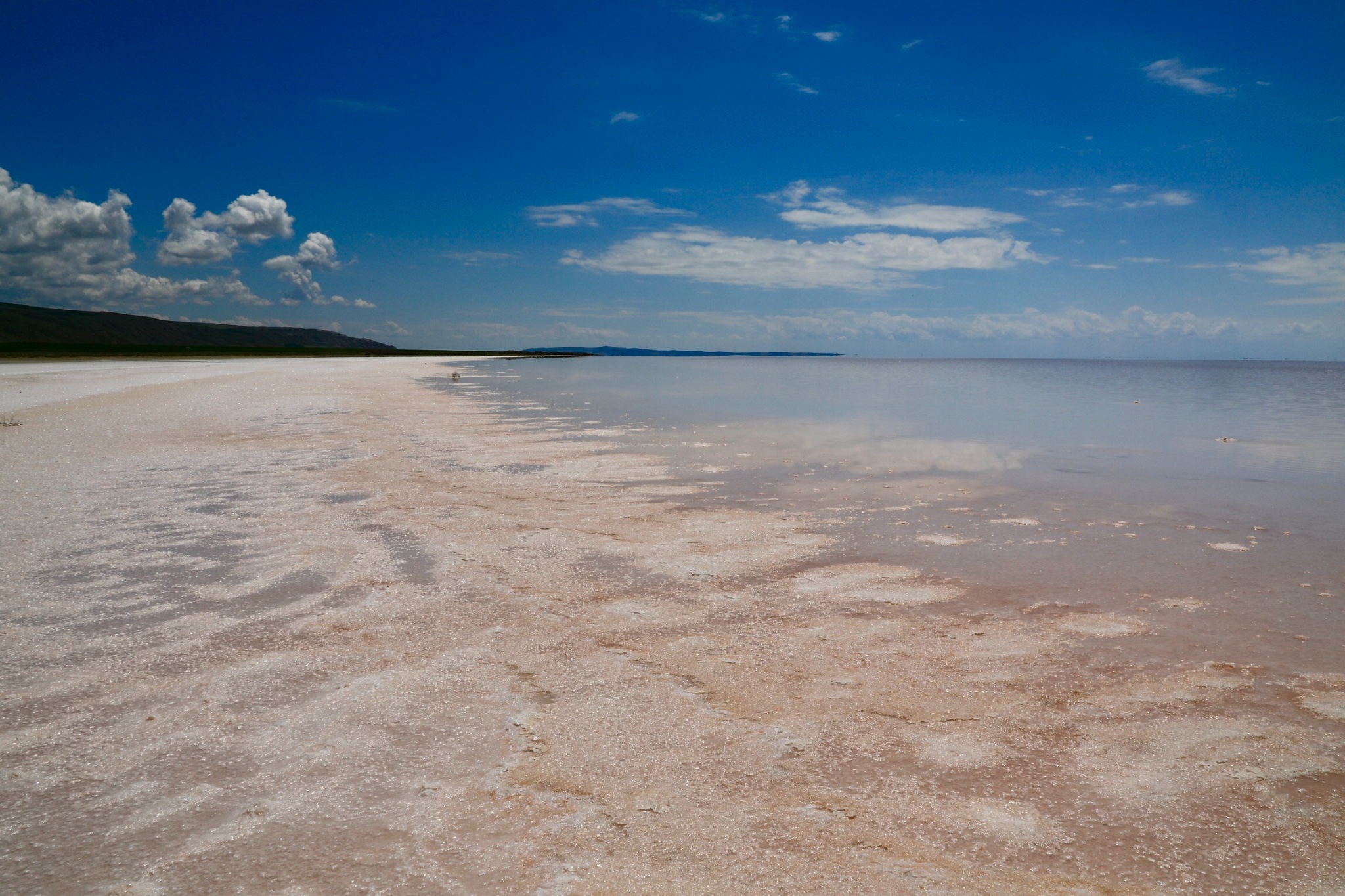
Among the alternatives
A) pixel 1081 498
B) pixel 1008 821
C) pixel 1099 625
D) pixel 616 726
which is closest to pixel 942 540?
pixel 1099 625

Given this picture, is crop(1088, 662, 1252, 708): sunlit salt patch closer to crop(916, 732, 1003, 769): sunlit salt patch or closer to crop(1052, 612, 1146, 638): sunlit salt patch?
crop(1052, 612, 1146, 638): sunlit salt patch

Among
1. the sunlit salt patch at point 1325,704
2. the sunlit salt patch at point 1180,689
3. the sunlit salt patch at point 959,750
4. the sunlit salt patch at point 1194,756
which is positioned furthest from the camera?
the sunlit salt patch at point 1180,689

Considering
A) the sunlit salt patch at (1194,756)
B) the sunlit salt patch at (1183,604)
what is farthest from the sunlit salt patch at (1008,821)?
the sunlit salt patch at (1183,604)

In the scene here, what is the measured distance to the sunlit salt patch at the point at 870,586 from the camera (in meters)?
5.95

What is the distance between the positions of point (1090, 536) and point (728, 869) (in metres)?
6.75

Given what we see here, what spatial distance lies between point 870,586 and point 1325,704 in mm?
2885

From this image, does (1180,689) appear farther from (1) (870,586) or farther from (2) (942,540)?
(2) (942,540)

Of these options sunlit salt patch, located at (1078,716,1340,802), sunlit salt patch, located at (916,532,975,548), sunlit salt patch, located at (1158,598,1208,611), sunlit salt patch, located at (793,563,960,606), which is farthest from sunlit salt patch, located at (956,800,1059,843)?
sunlit salt patch, located at (916,532,975,548)

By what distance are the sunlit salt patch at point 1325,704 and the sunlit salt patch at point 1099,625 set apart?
1.05 m

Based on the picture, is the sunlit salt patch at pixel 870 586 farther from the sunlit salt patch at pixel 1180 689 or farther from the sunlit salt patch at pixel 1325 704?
the sunlit salt patch at pixel 1325 704

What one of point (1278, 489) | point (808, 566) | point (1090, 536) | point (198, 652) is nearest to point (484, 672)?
point (198, 652)

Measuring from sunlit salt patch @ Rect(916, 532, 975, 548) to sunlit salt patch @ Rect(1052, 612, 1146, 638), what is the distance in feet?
6.42

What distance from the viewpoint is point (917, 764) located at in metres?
3.51

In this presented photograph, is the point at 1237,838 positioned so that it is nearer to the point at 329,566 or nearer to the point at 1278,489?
the point at 329,566
